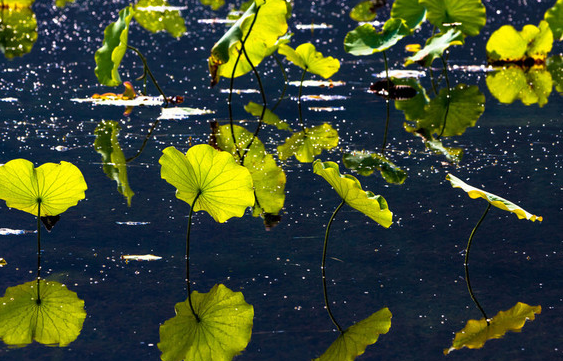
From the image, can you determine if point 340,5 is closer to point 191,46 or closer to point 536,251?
point 191,46

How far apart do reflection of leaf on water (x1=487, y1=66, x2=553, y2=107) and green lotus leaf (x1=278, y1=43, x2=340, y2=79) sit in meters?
1.02

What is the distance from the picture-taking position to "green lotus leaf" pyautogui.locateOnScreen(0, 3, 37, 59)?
7.44 metres

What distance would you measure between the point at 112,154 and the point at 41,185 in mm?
1531

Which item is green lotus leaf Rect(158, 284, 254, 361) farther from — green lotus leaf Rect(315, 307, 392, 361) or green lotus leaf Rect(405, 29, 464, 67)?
green lotus leaf Rect(405, 29, 464, 67)

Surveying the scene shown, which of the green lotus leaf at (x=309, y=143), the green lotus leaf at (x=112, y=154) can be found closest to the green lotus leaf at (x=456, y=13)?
the green lotus leaf at (x=309, y=143)

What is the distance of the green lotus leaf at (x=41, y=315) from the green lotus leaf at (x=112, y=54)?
2.49m

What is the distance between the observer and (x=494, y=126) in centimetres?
466

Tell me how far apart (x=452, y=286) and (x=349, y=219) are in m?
0.69

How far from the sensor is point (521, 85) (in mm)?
5801

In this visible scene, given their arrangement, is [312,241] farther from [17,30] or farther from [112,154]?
[17,30]

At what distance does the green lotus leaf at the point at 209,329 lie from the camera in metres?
2.08

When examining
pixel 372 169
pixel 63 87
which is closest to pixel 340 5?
pixel 63 87

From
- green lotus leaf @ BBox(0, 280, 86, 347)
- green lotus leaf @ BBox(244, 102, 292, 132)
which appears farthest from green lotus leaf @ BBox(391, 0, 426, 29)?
green lotus leaf @ BBox(0, 280, 86, 347)

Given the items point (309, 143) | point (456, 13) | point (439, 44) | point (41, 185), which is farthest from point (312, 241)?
point (456, 13)
